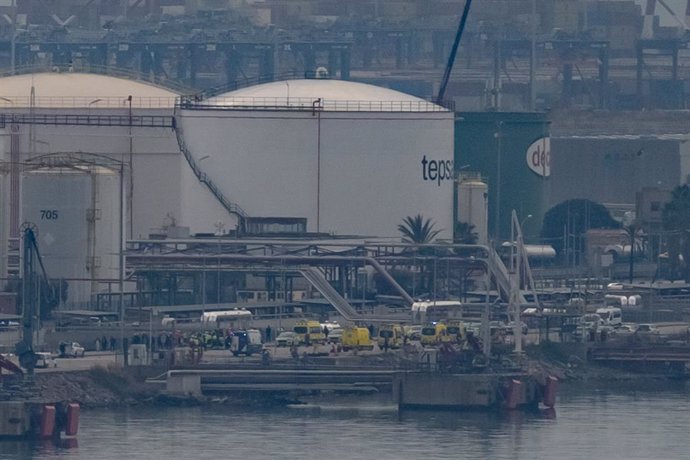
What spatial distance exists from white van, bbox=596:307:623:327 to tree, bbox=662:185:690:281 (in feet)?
37.3

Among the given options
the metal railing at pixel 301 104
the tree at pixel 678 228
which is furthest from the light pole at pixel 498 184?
the metal railing at pixel 301 104

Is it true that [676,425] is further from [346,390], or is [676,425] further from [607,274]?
[607,274]

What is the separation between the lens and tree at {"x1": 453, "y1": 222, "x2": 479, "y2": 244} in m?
55.0

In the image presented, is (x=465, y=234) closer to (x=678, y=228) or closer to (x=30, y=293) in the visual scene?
(x=678, y=228)

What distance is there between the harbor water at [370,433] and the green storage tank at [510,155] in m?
23.9

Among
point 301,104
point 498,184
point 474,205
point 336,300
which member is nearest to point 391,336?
point 336,300

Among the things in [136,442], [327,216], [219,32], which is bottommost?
[136,442]

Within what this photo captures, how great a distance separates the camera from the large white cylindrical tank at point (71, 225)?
45.8 meters

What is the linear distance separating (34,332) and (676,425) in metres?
9.27

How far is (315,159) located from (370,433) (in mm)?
18951

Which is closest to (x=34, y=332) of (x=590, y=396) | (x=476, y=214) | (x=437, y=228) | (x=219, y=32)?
(x=590, y=396)

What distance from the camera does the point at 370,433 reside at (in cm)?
3462

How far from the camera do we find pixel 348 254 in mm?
49969

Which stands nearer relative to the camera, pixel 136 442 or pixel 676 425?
pixel 136 442
